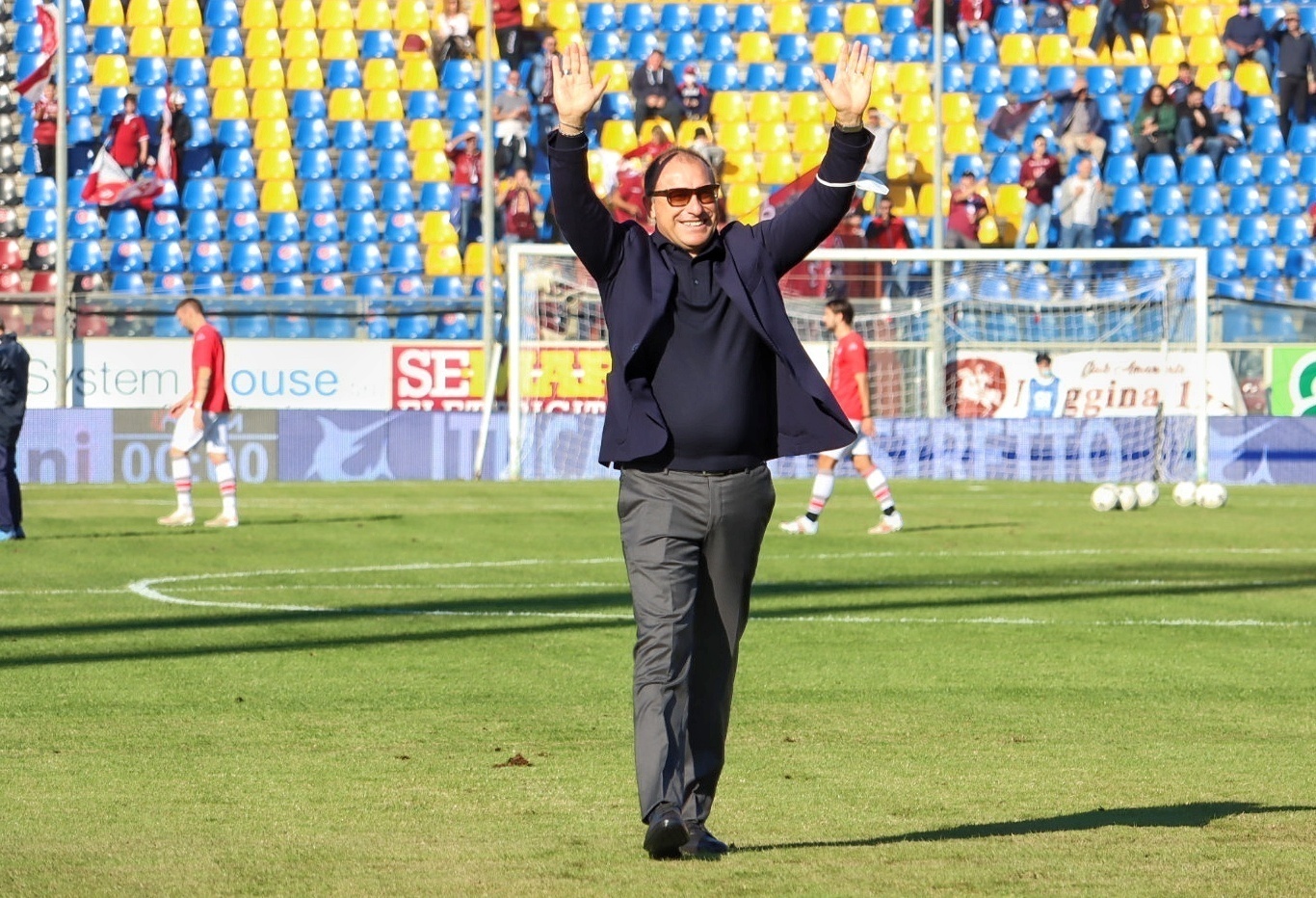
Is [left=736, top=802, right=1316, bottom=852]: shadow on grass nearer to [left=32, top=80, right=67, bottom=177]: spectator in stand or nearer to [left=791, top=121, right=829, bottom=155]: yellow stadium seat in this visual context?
[left=32, top=80, right=67, bottom=177]: spectator in stand

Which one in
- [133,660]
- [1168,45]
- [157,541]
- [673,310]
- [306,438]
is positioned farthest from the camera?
[1168,45]

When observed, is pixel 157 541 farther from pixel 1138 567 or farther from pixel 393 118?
pixel 393 118

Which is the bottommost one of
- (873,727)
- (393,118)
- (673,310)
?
(873,727)

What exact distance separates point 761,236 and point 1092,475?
25.1m

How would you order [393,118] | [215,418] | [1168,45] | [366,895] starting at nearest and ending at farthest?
[366,895] < [215,418] < [393,118] < [1168,45]

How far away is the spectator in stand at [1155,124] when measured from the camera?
35.3m

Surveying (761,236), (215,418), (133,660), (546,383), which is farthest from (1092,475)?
(761,236)

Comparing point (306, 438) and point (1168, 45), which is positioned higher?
point (1168, 45)

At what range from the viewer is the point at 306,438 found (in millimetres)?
29656

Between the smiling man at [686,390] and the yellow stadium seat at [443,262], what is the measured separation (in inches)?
1082

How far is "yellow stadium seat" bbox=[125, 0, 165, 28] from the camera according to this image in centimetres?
3469

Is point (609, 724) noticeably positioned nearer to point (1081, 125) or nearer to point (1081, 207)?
point (1081, 207)

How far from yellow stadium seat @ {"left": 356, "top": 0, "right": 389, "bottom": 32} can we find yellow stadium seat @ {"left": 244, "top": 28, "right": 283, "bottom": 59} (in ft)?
4.82

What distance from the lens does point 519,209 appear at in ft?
108
